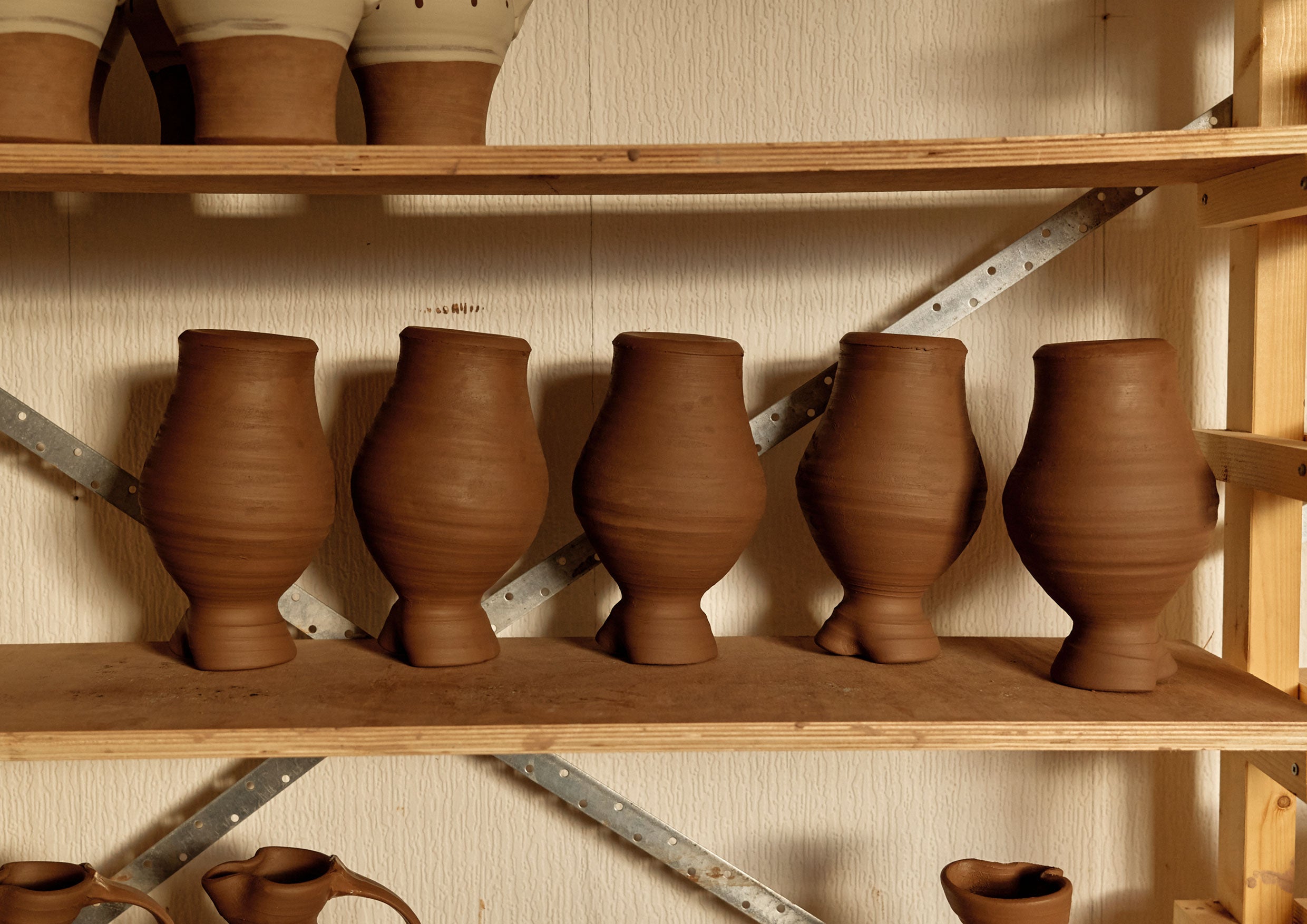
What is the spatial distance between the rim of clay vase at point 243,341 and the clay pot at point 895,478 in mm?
453

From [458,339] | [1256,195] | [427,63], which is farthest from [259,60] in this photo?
[1256,195]

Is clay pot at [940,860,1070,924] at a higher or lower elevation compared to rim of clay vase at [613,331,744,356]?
lower

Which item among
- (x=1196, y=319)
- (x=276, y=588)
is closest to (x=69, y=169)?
(x=276, y=588)

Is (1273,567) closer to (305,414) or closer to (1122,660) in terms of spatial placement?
(1122,660)

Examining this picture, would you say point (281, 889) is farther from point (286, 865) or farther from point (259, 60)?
point (259, 60)

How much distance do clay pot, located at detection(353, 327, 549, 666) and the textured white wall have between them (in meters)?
0.18

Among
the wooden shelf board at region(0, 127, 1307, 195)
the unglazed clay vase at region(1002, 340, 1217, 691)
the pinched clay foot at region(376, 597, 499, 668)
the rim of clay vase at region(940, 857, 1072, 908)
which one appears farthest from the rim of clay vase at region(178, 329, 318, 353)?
the rim of clay vase at region(940, 857, 1072, 908)

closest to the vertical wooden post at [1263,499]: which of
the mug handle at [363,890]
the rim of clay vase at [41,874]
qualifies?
the mug handle at [363,890]

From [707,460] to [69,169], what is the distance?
1.76ft

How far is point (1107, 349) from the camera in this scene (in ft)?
2.72

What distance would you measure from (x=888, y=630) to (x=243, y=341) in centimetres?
59

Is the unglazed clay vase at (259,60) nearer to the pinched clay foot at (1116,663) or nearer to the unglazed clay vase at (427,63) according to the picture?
the unglazed clay vase at (427,63)

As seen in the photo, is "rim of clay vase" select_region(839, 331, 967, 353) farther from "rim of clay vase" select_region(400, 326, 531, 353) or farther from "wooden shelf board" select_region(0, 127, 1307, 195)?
"rim of clay vase" select_region(400, 326, 531, 353)

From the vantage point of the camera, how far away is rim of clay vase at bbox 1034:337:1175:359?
2.71 feet
